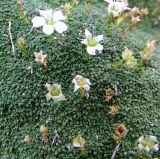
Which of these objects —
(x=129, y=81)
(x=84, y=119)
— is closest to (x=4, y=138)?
(x=84, y=119)

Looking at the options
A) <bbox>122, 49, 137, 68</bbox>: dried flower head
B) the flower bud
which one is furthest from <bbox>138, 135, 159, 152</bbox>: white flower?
the flower bud

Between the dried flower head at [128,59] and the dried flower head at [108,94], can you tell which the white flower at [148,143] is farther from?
the dried flower head at [128,59]

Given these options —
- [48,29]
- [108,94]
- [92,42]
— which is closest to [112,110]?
[108,94]

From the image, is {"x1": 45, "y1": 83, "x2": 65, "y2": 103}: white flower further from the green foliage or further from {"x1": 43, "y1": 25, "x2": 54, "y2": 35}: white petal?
{"x1": 43, "y1": 25, "x2": 54, "y2": 35}: white petal

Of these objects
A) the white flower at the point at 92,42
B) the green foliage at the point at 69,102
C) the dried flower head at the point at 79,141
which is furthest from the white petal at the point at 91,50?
the dried flower head at the point at 79,141

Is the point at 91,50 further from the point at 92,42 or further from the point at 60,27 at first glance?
the point at 60,27

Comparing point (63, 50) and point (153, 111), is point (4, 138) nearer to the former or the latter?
point (63, 50)
